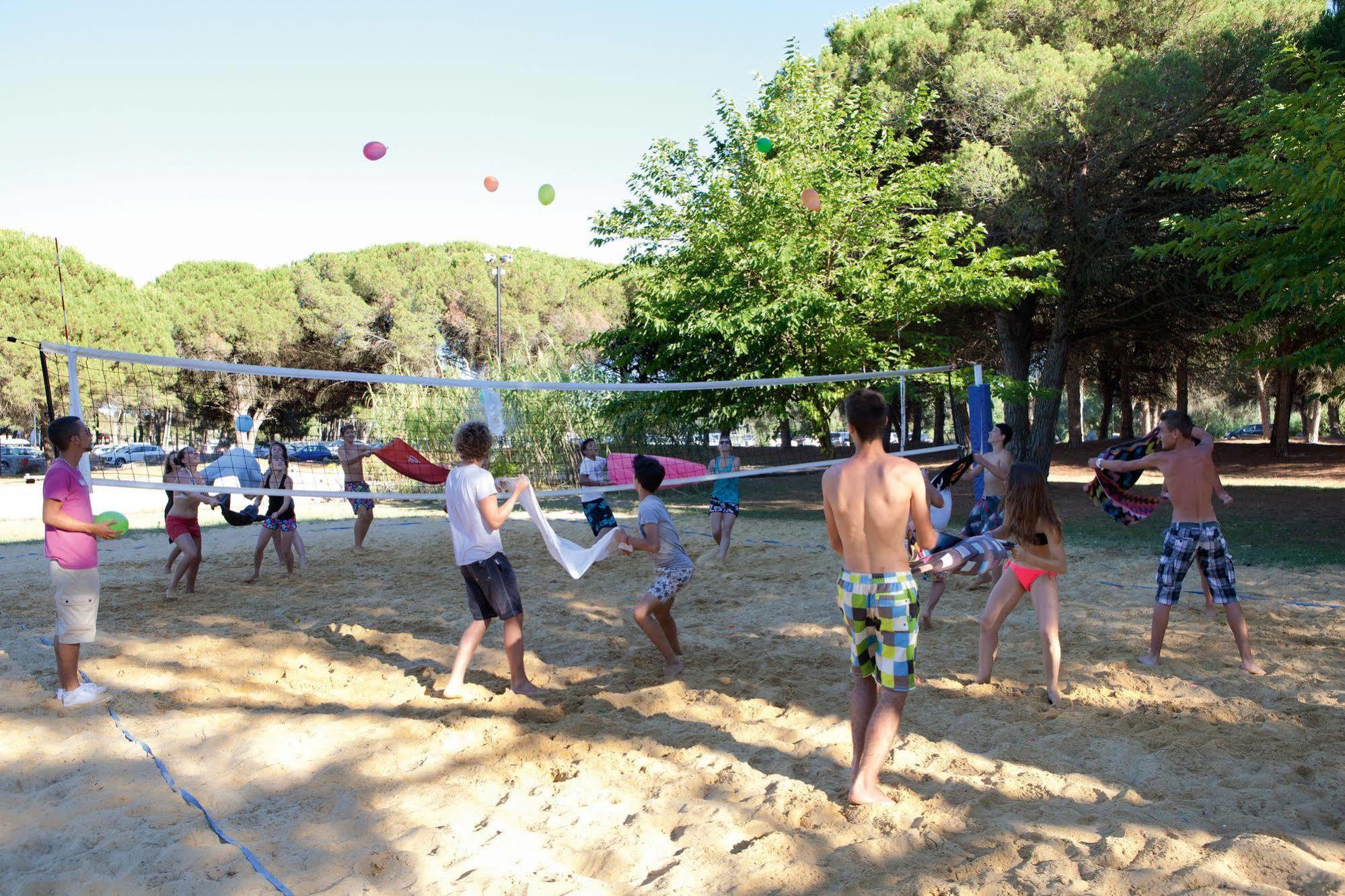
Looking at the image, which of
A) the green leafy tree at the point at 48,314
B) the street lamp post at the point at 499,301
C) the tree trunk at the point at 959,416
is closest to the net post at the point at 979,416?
the tree trunk at the point at 959,416

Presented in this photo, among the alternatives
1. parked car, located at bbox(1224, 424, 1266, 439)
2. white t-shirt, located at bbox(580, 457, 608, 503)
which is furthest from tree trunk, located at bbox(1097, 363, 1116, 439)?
white t-shirt, located at bbox(580, 457, 608, 503)

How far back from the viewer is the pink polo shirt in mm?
4426

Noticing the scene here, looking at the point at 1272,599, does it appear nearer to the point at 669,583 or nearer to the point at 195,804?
the point at 669,583

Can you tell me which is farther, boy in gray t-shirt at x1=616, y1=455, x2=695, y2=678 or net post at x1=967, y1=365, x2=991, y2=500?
net post at x1=967, y1=365, x2=991, y2=500

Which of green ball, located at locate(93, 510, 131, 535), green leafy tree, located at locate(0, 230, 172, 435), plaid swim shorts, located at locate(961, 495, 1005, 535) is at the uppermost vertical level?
green leafy tree, located at locate(0, 230, 172, 435)

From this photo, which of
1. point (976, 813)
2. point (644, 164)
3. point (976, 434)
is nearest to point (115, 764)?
point (976, 813)

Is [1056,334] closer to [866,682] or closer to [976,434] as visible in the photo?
[976,434]

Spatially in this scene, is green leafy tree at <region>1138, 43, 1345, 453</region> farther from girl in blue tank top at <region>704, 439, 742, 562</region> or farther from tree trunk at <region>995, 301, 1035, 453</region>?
girl in blue tank top at <region>704, 439, 742, 562</region>

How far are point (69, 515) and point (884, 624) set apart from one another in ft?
13.4

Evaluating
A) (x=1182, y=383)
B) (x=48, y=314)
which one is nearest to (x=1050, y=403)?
(x=1182, y=383)

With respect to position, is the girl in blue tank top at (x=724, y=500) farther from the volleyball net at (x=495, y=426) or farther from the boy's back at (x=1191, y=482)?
the boy's back at (x=1191, y=482)

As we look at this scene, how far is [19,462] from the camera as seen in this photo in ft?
87.6

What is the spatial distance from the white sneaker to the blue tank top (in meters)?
5.46

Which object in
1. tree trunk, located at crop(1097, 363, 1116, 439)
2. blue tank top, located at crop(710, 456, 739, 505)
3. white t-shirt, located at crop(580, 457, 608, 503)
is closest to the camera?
white t-shirt, located at crop(580, 457, 608, 503)
